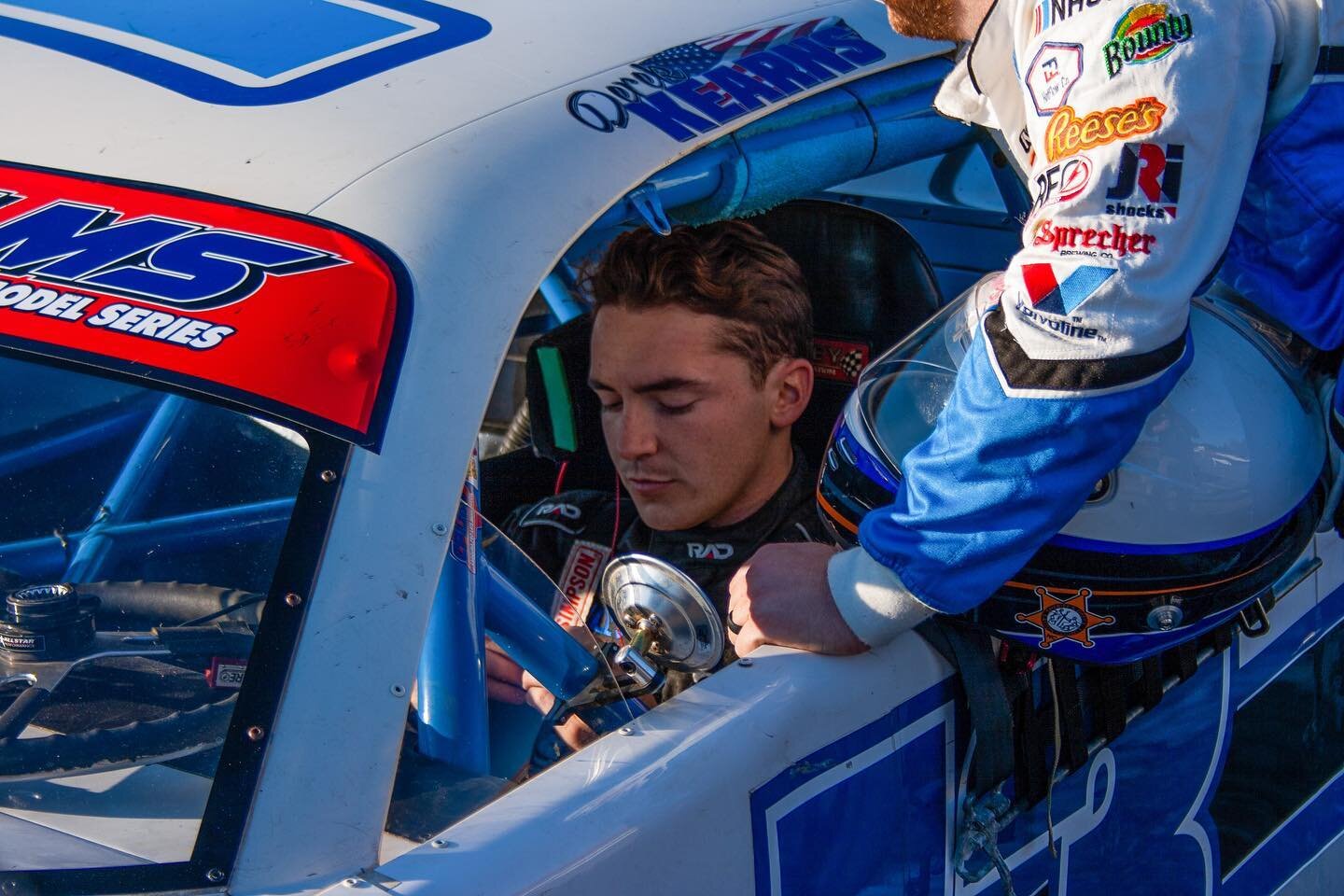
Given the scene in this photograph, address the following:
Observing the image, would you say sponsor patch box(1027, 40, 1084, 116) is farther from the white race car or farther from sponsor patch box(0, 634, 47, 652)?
sponsor patch box(0, 634, 47, 652)

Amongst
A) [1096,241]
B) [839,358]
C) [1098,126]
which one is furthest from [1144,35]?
[839,358]

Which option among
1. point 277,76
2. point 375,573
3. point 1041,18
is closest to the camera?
point 375,573

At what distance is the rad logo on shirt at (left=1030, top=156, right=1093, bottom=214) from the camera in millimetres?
1444

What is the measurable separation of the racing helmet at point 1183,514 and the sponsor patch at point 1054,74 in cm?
36

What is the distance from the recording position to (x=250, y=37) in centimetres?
174

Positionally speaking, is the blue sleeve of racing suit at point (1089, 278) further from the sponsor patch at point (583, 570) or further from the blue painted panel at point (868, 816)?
the sponsor patch at point (583, 570)

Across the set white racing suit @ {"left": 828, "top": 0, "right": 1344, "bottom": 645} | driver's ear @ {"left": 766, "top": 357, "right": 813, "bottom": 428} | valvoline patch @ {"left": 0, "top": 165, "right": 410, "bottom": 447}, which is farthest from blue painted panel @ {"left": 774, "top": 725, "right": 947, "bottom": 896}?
driver's ear @ {"left": 766, "top": 357, "right": 813, "bottom": 428}

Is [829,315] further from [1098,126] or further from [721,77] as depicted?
[1098,126]

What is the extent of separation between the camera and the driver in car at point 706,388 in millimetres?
2182

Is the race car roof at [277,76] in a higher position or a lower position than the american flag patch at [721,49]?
higher

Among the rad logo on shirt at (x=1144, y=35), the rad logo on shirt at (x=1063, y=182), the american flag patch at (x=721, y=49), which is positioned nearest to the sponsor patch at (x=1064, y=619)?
the rad logo on shirt at (x=1063, y=182)

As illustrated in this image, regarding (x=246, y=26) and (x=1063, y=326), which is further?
(x=246, y=26)

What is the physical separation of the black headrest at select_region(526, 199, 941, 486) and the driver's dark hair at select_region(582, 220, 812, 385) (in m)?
0.17

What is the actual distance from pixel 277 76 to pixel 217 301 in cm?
40
